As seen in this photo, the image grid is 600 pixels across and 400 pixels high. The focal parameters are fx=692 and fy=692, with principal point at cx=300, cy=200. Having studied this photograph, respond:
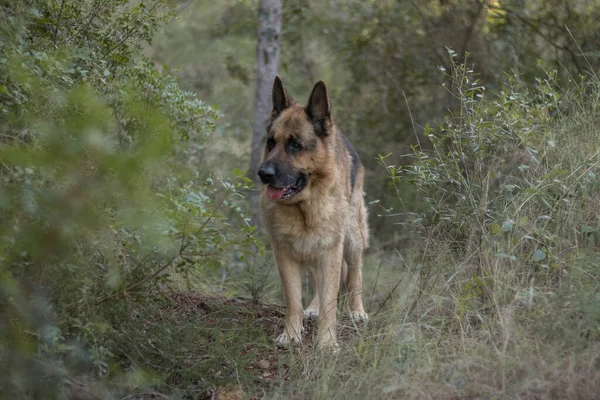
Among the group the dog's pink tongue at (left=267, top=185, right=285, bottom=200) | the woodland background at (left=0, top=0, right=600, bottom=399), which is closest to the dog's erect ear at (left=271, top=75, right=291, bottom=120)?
the woodland background at (left=0, top=0, right=600, bottom=399)

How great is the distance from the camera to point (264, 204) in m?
6.08

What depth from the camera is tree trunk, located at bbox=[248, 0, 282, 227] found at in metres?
8.16

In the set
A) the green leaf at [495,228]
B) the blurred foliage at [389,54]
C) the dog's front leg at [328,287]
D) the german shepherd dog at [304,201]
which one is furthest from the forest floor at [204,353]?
the blurred foliage at [389,54]

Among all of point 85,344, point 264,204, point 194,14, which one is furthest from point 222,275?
point 194,14

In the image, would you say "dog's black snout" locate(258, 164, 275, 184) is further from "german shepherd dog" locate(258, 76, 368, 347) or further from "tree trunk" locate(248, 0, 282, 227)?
"tree trunk" locate(248, 0, 282, 227)

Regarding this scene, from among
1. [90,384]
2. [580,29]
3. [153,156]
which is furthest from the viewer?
[580,29]

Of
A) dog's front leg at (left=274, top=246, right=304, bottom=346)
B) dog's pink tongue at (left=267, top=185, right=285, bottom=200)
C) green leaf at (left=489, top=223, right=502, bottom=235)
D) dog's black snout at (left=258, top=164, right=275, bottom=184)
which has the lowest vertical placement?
dog's front leg at (left=274, top=246, right=304, bottom=346)

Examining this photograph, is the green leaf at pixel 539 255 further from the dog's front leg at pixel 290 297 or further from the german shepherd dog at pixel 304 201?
the dog's front leg at pixel 290 297

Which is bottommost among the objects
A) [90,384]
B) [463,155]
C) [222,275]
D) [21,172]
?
[222,275]

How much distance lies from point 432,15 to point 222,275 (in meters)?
5.43

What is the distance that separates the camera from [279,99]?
6211 mm

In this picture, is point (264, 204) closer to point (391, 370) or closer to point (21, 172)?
point (391, 370)

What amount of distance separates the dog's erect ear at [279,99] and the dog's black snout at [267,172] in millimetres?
708

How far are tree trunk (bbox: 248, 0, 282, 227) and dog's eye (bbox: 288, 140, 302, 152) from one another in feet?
7.28
